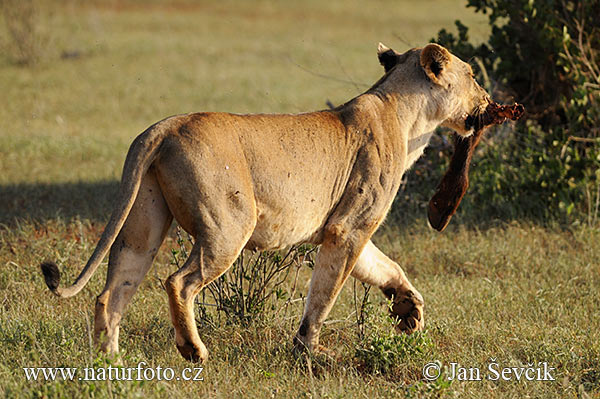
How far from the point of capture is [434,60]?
4973 mm

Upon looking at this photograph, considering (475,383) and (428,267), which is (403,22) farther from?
(475,383)

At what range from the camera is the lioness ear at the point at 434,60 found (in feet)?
16.1

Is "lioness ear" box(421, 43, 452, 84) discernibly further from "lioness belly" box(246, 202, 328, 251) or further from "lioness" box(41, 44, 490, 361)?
"lioness belly" box(246, 202, 328, 251)

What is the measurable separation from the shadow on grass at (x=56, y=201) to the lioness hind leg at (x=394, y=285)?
11.0ft

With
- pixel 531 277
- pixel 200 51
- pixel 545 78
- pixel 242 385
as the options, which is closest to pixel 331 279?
pixel 242 385

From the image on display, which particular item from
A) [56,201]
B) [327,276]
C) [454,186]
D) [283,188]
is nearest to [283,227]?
[283,188]

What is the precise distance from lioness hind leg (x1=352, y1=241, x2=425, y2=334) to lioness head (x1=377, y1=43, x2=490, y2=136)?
38.2 inches

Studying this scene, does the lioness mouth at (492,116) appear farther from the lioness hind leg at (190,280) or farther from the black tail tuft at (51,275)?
the black tail tuft at (51,275)

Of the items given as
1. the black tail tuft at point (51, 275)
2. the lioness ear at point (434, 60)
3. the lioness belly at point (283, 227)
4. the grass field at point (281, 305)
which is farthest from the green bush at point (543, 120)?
the black tail tuft at point (51, 275)

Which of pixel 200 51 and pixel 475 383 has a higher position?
pixel 475 383

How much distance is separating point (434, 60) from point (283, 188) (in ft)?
4.26

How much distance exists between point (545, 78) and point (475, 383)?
15.8 ft

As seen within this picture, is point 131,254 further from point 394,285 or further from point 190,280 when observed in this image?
point 394,285

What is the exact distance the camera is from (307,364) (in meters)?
4.68
